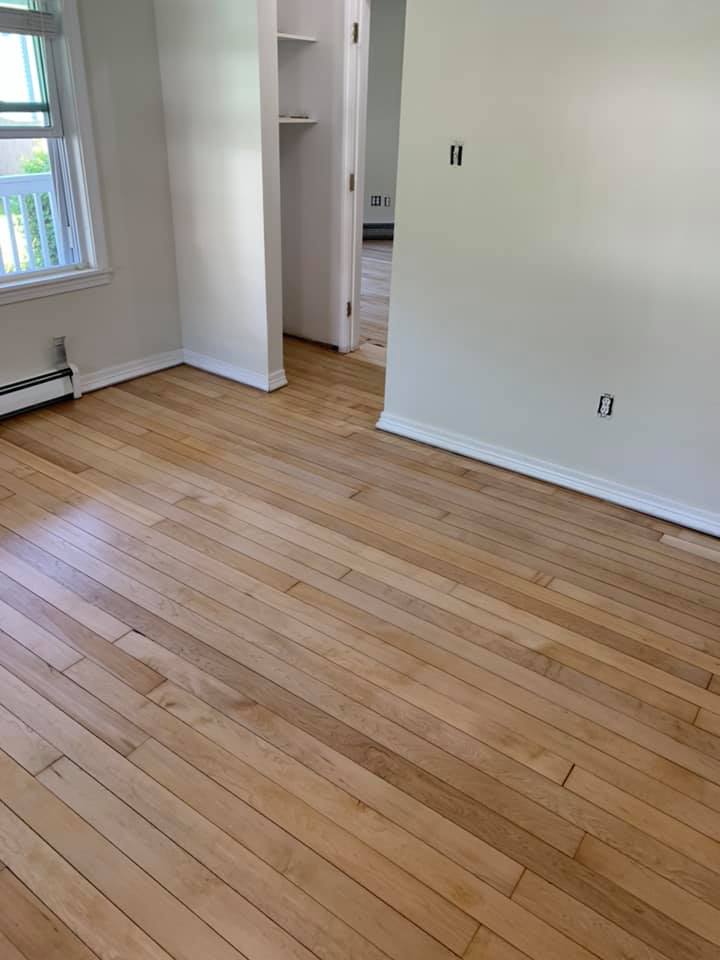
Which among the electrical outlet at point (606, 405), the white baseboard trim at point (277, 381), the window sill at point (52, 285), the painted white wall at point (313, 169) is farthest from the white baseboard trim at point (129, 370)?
the electrical outlet at point (606, 405)

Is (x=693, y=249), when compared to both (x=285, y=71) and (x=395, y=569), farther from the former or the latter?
(x=285, y=71)

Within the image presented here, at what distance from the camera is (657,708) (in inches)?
84.9

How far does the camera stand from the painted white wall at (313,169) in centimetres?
421

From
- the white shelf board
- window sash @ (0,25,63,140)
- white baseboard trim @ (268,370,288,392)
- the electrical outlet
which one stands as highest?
the white shelf board

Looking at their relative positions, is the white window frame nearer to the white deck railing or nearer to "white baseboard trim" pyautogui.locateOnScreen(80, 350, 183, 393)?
the white deck railing

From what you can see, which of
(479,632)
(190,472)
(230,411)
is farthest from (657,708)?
(230,411)

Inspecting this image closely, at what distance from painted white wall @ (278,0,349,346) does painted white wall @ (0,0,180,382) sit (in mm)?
888

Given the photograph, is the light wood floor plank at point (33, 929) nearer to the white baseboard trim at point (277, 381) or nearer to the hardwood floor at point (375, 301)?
the white baseboard trim at point (277, 381)

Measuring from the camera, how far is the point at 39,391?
3.87 m

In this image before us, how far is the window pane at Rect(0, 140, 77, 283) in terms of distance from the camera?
3629 mm

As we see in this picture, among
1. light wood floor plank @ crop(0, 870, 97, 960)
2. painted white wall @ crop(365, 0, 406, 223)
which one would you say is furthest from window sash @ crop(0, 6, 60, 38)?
painted white wall @ crop(365, 0, 406, 223)

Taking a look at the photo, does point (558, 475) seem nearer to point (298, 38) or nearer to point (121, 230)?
point (121, 230)

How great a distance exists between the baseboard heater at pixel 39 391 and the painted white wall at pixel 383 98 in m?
4.60

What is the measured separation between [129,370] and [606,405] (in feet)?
9.06
